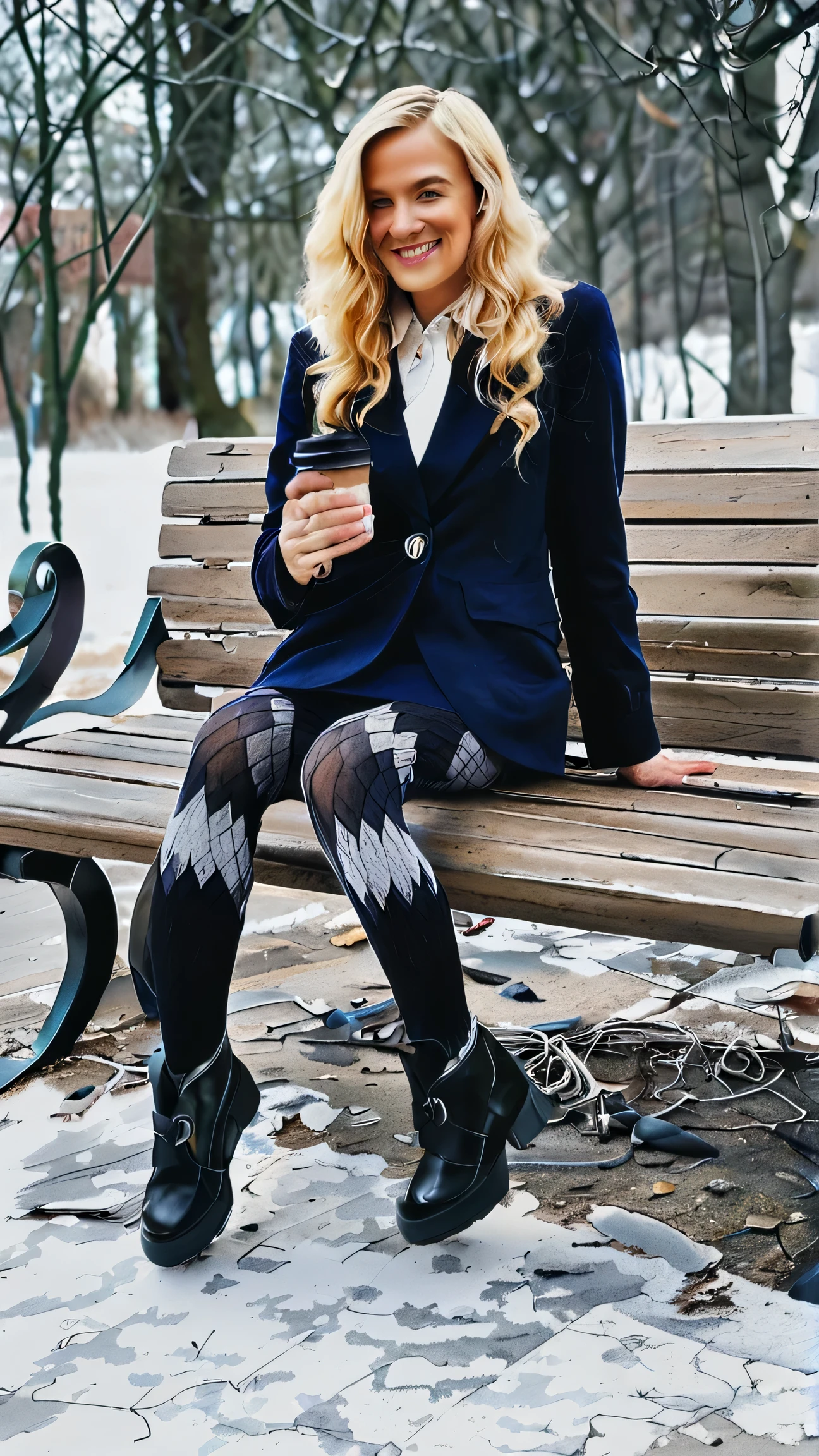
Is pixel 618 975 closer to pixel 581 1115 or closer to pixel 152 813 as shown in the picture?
pixel 581 1115

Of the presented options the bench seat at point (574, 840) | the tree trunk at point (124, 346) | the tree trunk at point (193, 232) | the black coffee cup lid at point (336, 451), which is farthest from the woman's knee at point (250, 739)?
the tree trunk at point (124, 346)

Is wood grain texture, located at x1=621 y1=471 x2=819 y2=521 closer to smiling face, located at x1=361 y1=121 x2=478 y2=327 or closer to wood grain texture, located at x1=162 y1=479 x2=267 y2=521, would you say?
smiling face, located at x1=361 y1=121 x2=478 y2=327

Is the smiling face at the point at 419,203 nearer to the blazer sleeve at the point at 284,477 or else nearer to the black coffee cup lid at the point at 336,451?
the blazer sleeve at the point at 284,477

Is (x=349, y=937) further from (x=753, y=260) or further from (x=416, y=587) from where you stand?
(x=753, y=260)

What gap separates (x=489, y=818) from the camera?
5.50ft

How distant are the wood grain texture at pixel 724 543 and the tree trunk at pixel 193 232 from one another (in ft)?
9.12

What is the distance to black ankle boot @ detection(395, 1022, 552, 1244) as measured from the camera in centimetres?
146

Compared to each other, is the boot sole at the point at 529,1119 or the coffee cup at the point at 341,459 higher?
the coffee cup at the point at 341,459

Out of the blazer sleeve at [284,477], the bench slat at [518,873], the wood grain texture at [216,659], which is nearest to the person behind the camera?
the bench slat at [518,873]

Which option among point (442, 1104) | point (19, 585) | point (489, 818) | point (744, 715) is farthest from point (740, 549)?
point (19, 585)

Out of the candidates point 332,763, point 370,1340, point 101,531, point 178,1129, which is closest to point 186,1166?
point 178,1129

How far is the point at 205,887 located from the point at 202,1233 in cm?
41

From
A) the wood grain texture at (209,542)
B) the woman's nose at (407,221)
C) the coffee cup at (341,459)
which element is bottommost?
the wood grain texture at (209,542)

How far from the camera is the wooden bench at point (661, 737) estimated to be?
4.90ft
